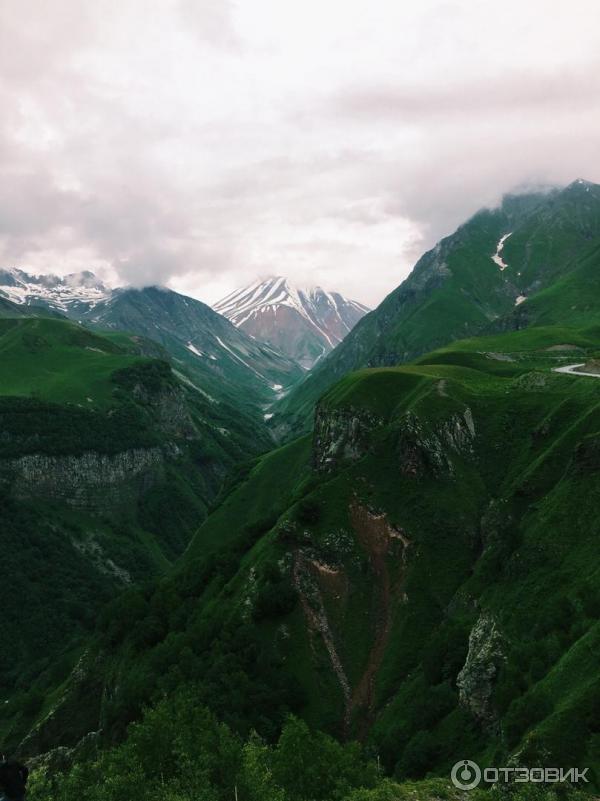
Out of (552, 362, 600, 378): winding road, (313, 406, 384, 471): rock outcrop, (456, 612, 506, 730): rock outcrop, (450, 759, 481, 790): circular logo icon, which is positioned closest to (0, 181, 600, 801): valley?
(456, 612, 506, 730): rock outcrop

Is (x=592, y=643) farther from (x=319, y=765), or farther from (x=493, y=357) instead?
(x=493, y=357)

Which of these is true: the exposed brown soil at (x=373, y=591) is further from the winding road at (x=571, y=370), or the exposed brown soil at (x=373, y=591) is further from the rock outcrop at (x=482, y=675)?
the winding road at (x=571, y=370)

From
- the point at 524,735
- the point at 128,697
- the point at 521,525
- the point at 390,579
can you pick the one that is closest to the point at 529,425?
the point at 521,525

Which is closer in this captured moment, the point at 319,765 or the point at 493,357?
the point at 319,765

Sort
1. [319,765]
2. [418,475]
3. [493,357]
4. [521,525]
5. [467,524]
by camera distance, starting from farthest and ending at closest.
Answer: [493,357]
[418,475]
[467,524]
[521,525]
[319,765]

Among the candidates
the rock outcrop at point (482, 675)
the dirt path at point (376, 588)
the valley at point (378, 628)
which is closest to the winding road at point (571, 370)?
the valley at point (378, 628)

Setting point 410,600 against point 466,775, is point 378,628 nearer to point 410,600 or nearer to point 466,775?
A: point 410,600

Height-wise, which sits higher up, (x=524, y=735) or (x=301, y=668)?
(x=301, y=668)

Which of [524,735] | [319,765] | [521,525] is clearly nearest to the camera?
[524,735]
